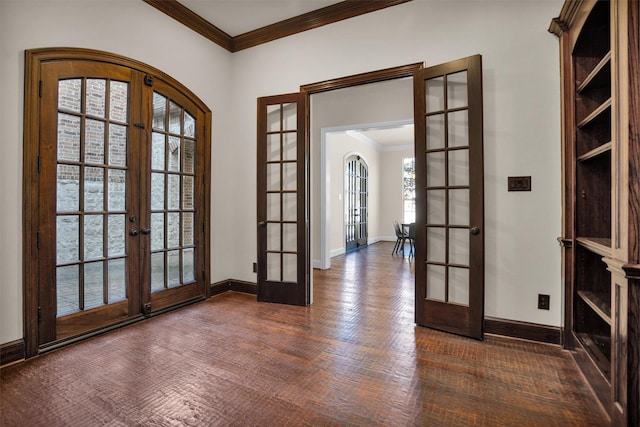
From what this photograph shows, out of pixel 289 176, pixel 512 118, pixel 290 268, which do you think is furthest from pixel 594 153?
pixel 290 268

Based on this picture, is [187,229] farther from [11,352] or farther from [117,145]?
[11,352]

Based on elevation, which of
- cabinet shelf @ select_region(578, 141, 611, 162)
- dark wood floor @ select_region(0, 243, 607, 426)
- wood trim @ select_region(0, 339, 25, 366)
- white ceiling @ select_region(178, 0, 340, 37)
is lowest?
dark wood floor @ select_region(0, 243, 607, 426)

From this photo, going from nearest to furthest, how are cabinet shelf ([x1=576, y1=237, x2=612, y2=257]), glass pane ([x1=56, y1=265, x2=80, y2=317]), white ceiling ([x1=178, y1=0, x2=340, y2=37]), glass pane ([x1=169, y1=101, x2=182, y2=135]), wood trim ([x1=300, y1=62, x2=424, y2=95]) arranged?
cabinet shelf ([x1=576, y1=237, x2=612, y2=257]) < glass pane ([x1=56, y1=265, x2=80, y2=317]) < wood trim ([x1=300, y1=62, x2=424, y2=95]) < white ceiling ([x1=178, y1=0, x2=340, y2=37]) < glass pane ([x1=169, y1=101, x2=182, y2=135])

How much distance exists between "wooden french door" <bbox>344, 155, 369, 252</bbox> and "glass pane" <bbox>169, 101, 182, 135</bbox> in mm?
4637

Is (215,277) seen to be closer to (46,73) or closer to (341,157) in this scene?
(46,73)

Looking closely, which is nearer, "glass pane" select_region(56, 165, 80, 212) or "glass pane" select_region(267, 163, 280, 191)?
"glass pane" select_region(56, 165, 80, 212)

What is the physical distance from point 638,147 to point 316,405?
Answer: 1.96 m

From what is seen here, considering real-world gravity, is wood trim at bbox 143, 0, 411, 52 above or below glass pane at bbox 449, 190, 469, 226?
above

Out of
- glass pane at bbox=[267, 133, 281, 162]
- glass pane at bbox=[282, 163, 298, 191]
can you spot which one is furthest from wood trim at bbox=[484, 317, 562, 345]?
glass pane at bbox=[267, 133, 281, 162]

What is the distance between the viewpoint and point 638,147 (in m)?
1.38

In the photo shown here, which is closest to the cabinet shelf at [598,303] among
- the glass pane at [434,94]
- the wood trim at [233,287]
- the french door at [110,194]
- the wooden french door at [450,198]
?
the wooden french door at [450,198]

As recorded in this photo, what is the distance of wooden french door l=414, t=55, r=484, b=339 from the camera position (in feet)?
8.89

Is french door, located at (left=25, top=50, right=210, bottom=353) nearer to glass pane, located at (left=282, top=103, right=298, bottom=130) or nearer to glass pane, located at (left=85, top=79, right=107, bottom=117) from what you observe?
glass pane, located at (left=85, top=79, right=107, bottom=117)

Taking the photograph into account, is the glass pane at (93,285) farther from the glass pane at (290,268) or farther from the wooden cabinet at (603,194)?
the wooden cabinet at (603,194)
